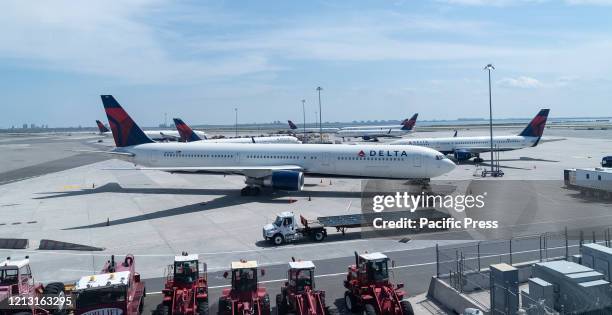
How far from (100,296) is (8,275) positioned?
14.6 feet

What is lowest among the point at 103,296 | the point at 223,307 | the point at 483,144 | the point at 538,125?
the point at 223,307

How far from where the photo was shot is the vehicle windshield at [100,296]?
12.1 m

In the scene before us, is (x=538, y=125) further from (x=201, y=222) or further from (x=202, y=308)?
(x=202, y=308)

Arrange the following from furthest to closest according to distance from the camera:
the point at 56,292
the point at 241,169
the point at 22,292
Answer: the point at 241,169 < the point at 56,292 < the point at 22,292

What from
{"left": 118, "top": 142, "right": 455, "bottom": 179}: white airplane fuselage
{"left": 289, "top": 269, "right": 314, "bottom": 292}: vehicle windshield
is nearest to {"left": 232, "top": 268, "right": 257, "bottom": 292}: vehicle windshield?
{"left": 289, "top": 269, "right": 314, "bottom": 292}: vehicle windshield

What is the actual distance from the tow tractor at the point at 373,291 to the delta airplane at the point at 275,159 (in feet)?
65.6

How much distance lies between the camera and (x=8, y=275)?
1462cm

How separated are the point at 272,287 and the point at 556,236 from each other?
1469 centimetres

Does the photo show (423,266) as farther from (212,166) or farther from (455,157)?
(455,157)

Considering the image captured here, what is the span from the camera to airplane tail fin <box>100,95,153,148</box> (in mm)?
44375

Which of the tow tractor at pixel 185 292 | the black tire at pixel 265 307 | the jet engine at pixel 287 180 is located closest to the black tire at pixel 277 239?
the tow tractor at pixel 185 292

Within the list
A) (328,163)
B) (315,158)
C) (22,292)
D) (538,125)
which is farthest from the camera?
(538,125)

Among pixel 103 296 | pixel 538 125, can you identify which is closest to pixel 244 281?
pixel 103 296

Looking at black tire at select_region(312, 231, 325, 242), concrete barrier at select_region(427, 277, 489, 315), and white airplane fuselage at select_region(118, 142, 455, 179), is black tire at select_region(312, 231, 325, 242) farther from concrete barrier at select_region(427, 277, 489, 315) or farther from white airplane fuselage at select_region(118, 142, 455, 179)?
white airplane fuselage at select_region(118, 142, 455, 179)
